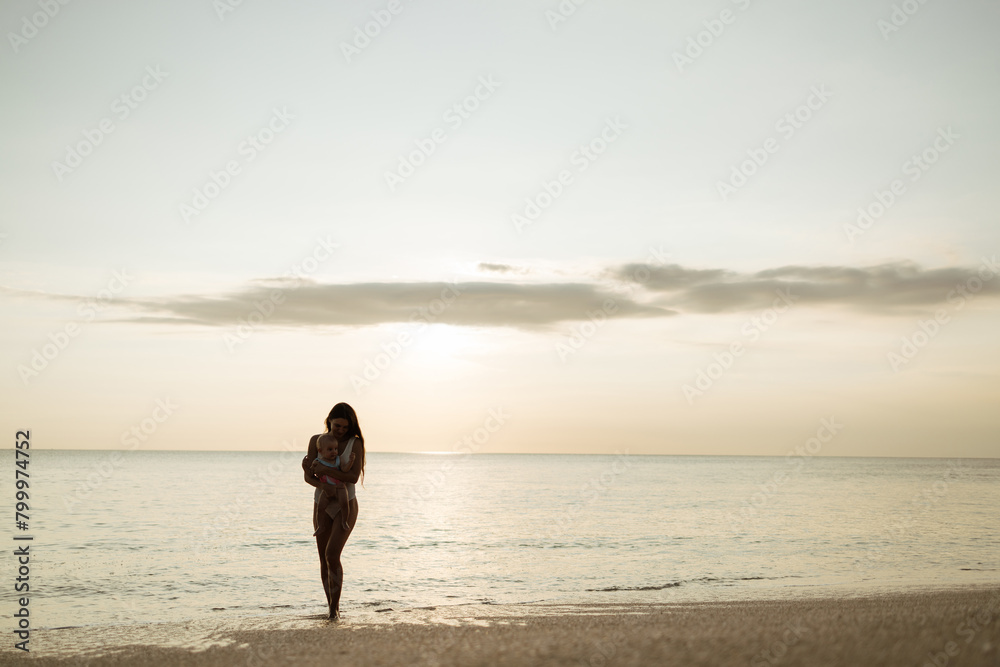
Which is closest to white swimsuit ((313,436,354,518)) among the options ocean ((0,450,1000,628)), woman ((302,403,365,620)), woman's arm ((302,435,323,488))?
woman ((302,403,365,620))

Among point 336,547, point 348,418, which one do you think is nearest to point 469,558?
point 336,547

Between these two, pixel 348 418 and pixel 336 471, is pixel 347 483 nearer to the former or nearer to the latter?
pixel 336 471

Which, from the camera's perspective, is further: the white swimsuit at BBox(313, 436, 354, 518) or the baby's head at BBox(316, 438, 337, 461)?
the white swimsuit at BBox(313, 436, 354, 518)

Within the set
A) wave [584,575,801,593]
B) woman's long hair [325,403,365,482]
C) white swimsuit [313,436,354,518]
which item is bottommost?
wave [584,575,801,593]

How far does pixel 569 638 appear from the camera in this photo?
7172 mm

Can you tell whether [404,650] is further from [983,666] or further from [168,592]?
[168,592]

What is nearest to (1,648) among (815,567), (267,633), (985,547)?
(267,633)

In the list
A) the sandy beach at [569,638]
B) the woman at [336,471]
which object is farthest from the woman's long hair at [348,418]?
the sandy beach at [569,638]

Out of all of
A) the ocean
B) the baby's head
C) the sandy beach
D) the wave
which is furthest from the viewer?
the wave

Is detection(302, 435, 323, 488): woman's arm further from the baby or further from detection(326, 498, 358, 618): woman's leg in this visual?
detection(326, 498, 358, 618): woman's leg

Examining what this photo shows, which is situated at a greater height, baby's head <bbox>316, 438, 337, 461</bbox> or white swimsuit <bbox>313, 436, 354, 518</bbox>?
baby's head <bbox>316, 438, 337, 461</bbox>

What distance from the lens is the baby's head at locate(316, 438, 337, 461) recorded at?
9.38 metres

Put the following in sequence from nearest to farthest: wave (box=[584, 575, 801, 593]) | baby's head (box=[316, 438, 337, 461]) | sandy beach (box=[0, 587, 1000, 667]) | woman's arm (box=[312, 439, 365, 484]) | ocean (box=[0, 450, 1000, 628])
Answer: sandy beach (box=[0, 587, 1000, 667])
baby's head (box=[316, 438, 337, 461])
woman's arm (box=[312, 439, 365, 484])
ocean (box=[0, 450, 1000, 628])
wave (box=[584, 575, 801, 593])

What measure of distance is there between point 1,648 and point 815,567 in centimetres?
1772
